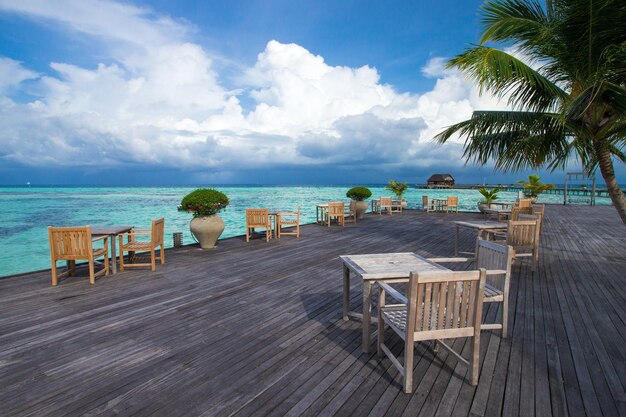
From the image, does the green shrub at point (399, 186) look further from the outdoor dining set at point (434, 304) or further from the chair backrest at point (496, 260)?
the outdoor dining set at point (434, 304)

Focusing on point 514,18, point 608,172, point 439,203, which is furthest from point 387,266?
point 439,203

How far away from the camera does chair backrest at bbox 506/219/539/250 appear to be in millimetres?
5035

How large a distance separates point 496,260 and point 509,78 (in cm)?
280

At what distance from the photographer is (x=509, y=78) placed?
4180 millimetres

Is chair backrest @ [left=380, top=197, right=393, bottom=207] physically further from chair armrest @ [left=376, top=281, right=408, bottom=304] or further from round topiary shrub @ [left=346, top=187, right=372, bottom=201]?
A: chair armrest @ [left=376, top=281, right=408, bottom=304]

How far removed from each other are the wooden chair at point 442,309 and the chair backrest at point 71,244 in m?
4.29

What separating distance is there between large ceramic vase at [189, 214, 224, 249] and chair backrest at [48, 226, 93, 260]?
265 centimetres

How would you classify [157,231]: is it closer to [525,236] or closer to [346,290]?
[346,290]

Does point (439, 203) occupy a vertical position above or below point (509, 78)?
below

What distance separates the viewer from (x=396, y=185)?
16734mm

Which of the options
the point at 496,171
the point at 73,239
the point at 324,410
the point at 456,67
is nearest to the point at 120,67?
the point at 73,239

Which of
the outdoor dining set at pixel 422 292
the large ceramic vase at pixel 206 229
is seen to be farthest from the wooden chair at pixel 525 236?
the large ceramic vase at pixel 206 229

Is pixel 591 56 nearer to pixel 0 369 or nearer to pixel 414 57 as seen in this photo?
pixel 0 369

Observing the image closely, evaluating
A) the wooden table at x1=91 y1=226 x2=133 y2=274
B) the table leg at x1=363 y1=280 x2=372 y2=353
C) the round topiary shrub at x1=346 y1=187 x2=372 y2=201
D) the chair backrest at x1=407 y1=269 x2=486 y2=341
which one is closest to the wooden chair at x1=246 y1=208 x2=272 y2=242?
the wooden table at x1=91 y1=226 x2=133 y2=274
